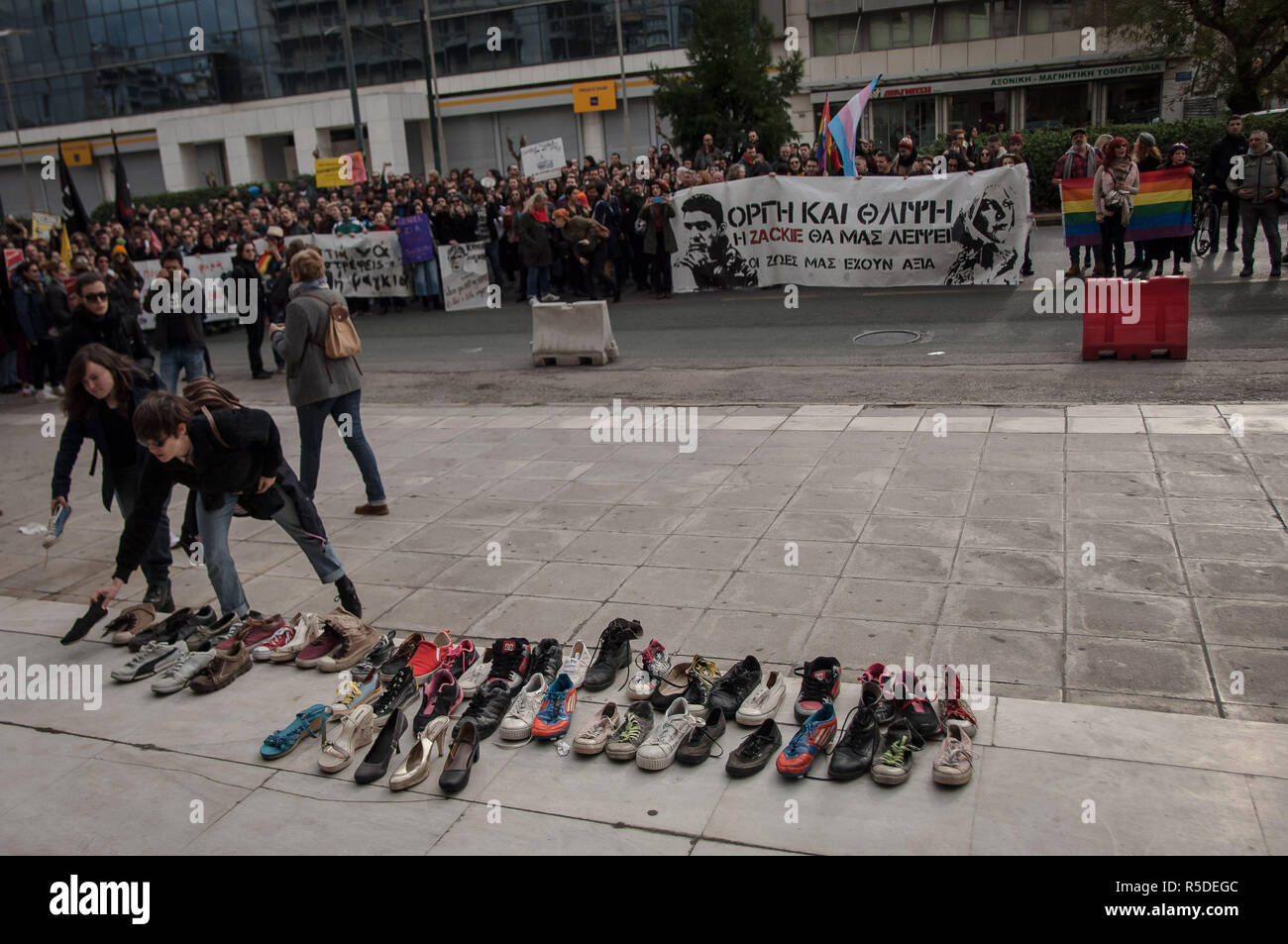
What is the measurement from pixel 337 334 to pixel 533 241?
10.8m

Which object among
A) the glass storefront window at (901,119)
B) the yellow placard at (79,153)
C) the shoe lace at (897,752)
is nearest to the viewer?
the shoe lace at (897,752)

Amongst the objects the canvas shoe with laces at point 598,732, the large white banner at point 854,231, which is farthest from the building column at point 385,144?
the canvas shoe with laces at point 598,732

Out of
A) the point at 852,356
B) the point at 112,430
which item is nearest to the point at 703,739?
the point at 112,430

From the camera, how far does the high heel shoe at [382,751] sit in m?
4.43

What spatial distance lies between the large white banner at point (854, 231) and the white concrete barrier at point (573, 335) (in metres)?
4.39

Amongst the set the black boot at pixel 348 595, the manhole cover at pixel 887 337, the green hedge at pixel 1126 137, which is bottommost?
the black boot at pixel 348 595

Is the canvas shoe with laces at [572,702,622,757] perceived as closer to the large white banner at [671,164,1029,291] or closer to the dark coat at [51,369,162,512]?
the dark coat at [51,369,162,512]

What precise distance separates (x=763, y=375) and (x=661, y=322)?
4208 millimetres

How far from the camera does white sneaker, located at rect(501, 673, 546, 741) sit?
4664mm

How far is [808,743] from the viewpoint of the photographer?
4.29 m

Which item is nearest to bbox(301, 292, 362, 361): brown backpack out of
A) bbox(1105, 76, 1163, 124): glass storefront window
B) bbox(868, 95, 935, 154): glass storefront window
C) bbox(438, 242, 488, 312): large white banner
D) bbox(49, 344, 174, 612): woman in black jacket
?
bbox(49, 344, 174, 612): woman in black jacket

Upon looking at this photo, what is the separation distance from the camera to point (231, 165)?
5138 cm

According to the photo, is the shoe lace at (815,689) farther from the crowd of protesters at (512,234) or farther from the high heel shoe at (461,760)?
the crowd of protesters at (512,234)

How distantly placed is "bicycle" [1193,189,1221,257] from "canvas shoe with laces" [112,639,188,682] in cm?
1524
